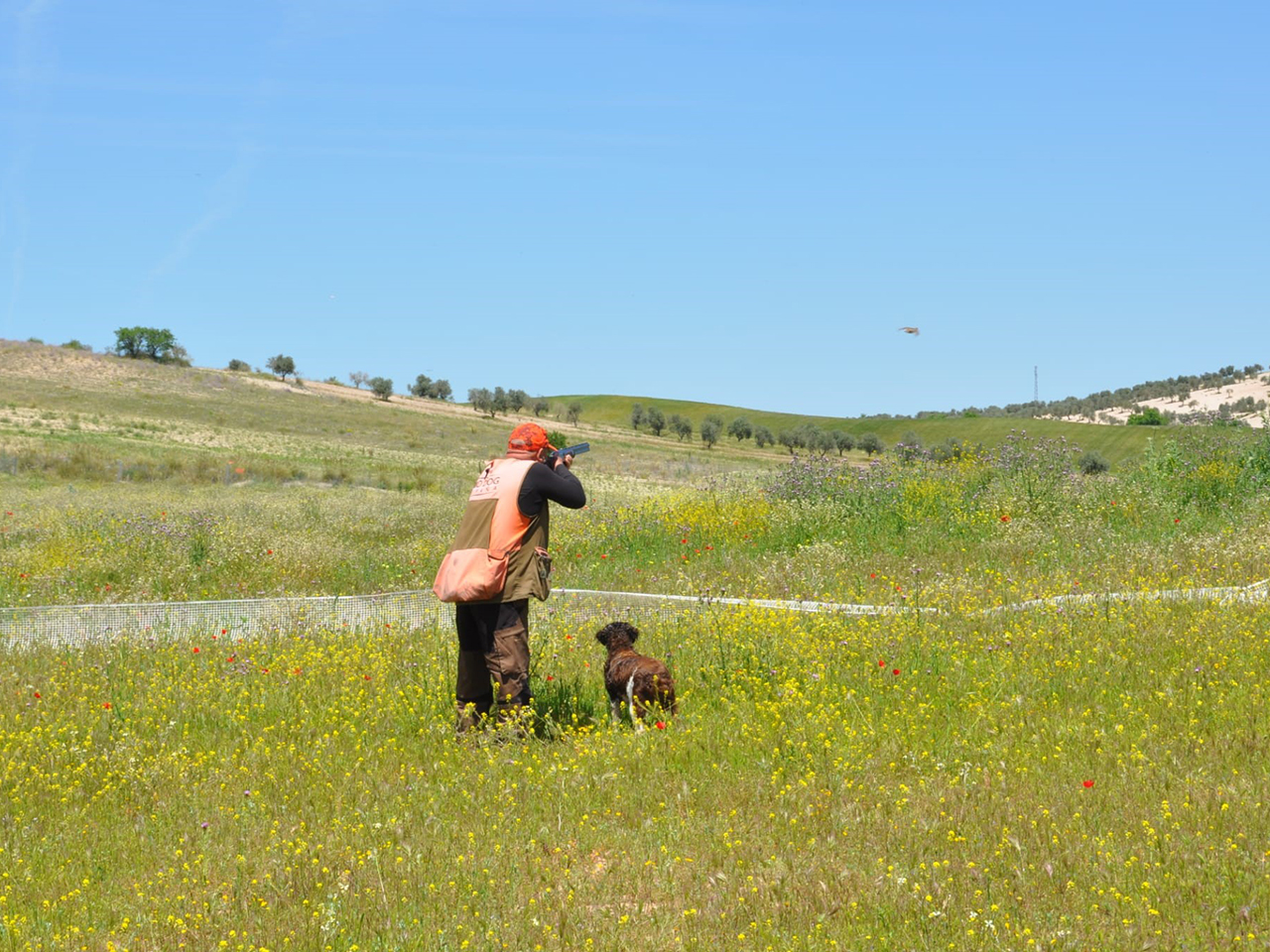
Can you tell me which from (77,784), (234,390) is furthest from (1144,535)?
(234,390)

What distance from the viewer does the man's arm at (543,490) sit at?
21.9 ft

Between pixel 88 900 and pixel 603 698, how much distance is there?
3.71 metres

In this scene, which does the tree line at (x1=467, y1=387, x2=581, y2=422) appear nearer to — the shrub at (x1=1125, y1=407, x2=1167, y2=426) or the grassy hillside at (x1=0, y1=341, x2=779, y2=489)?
the grassy hillside at (x1=0, y1=341, x2=779, y2=489)

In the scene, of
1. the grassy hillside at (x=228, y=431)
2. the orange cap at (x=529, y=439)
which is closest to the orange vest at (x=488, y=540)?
the orange cap at (x=529, y=439)

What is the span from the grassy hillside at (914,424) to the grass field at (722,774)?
885 inches

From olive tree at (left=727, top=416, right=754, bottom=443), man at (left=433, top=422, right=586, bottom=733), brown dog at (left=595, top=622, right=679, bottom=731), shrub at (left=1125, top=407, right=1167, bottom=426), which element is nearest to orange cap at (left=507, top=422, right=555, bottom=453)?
man at (left=433, top=422, right=586, bottom=733)

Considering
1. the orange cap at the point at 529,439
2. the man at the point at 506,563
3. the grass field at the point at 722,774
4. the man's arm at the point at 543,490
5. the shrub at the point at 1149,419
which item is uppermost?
the shrub at the point at 1149,419

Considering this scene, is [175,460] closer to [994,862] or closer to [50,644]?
[50,644]

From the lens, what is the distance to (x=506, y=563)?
6.59 metres

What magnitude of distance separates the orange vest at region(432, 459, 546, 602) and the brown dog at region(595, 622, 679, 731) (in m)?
0.99

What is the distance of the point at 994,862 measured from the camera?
14.9ft

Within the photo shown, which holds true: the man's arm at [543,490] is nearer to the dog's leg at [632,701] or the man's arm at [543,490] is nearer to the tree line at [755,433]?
the dog's leg at [632,701]

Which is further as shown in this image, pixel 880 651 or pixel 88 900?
pixel 880 651

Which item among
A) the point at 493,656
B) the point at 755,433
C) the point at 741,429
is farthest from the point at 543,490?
the point at 755,433
